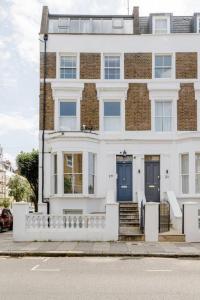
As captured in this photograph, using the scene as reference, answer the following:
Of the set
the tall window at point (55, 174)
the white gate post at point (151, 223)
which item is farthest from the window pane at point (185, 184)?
the white gate post at point (151, 223)

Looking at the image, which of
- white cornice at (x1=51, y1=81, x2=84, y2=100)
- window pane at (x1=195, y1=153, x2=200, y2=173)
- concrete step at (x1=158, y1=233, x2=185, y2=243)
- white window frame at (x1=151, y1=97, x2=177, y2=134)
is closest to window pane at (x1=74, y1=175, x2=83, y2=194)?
white cornice at (x1=51, y1=81, x2=84, y2=100)

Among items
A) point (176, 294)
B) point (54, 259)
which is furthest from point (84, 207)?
point (176, 294)

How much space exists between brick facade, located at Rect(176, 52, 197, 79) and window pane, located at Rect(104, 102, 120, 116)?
3.74 m

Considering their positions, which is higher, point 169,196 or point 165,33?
point 165,33

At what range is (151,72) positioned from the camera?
29422mm

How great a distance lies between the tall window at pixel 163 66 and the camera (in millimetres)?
29500

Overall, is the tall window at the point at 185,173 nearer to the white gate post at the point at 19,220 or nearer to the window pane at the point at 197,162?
the window pane at the point at 197,162

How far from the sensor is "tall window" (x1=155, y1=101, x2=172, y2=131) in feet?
95.8

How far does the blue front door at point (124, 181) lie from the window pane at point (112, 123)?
6.49 ft

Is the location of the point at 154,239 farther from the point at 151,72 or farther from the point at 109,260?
the point at 151,72

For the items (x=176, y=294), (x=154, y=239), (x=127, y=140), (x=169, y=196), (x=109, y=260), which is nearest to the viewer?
(x=176, y=294)

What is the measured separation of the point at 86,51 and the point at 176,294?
21088 millimetres

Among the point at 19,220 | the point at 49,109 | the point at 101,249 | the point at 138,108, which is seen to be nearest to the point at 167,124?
the point at 138,108

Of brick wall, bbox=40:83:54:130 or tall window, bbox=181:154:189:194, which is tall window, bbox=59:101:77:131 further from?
tall window, bbox=181:154:189:194
